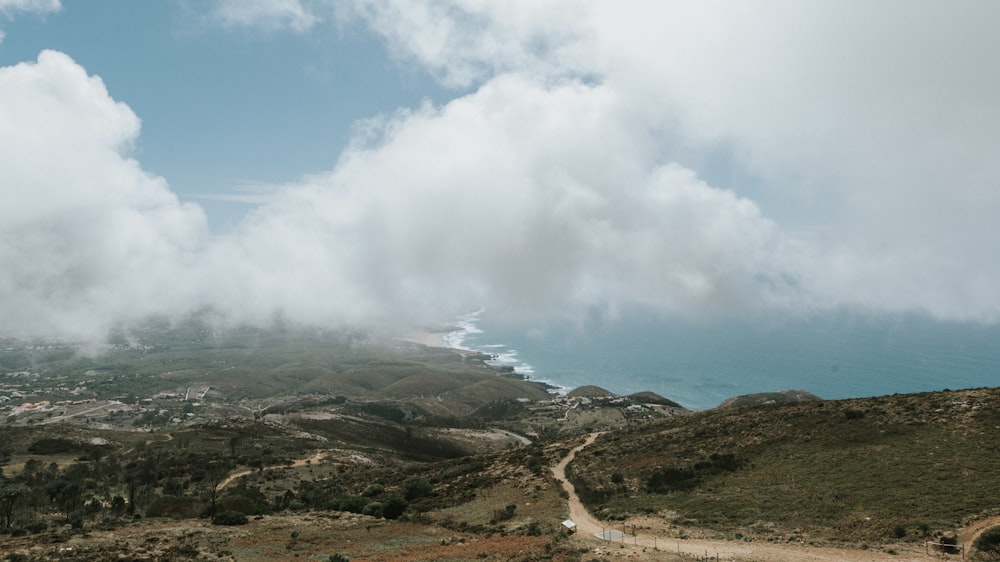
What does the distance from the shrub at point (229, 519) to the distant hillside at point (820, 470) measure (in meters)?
24.9

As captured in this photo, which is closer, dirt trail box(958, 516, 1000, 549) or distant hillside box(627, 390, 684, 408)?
dirt trail box(958, 516, 1000, 549)

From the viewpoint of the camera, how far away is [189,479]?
59719mm

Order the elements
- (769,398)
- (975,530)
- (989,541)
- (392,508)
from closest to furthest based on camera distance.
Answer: (989,541) < (975,530) < (392,508) < (769,398)

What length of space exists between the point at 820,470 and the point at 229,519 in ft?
139

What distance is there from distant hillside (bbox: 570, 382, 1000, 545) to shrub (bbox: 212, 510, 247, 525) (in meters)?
24.9

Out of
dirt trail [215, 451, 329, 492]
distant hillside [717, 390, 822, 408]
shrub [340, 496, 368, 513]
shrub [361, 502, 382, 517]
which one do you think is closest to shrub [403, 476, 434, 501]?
shrub [340, 496, 368, 513]

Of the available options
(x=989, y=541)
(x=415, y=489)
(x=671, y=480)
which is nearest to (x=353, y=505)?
(x=415, y=489)

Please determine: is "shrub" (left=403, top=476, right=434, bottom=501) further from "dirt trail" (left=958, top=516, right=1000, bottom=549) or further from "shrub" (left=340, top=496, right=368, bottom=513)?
"dirt trail" (left=958, top=516, right=1000, bottom=549)

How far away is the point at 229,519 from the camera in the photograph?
34.5 metres

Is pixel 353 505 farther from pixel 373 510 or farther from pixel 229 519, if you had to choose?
pixel 229 519

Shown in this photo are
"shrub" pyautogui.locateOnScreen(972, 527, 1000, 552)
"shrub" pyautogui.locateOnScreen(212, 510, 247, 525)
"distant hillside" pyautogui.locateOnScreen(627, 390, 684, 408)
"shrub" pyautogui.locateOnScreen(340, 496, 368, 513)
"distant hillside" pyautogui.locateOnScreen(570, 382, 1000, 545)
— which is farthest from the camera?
"distant hillside" pyautogui.locateOnScreen(627, 390, 684, 408)

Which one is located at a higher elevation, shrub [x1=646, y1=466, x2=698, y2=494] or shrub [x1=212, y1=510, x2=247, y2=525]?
shrub [x1=646, y1=466, x2=698, y2=494]

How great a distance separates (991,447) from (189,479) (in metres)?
76.7

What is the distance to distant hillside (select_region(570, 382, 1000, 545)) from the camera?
28219 mm
